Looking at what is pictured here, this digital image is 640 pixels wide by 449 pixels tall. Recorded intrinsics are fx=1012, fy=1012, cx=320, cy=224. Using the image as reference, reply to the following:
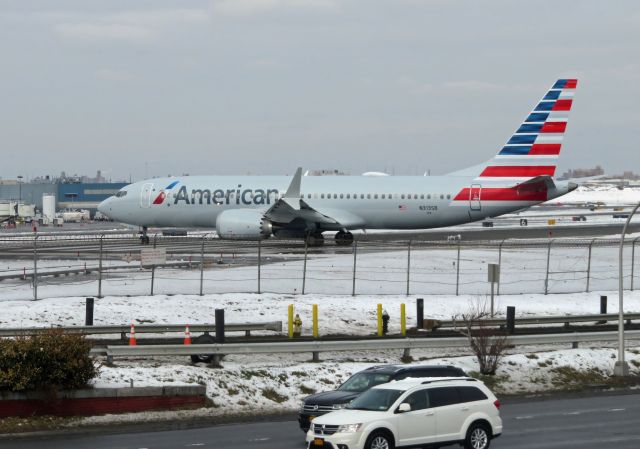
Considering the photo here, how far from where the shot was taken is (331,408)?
1961cm

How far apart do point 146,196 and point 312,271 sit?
21.4 m

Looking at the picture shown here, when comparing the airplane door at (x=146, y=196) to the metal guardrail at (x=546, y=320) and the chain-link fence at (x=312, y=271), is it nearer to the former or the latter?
the chain-link fence at (x=312, y=271)

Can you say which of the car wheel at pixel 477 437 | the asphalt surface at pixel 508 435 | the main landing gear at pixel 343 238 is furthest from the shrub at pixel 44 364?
the main landing gear at pixel 343 238

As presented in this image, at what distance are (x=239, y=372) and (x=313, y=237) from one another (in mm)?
35072

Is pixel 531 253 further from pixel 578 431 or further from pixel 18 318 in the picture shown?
pixel 578 431

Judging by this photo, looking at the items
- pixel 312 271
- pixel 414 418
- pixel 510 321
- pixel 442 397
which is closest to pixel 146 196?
pixel 312 271

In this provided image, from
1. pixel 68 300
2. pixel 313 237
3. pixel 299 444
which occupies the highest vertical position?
pixel 313 237

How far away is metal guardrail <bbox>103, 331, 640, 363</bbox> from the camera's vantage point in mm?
25453

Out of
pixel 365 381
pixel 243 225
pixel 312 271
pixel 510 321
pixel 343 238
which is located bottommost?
pixel 365 381

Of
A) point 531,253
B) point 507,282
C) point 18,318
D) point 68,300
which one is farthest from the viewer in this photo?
point 531,253

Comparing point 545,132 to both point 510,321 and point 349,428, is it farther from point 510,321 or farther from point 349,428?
point 349,428

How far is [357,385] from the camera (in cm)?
2086

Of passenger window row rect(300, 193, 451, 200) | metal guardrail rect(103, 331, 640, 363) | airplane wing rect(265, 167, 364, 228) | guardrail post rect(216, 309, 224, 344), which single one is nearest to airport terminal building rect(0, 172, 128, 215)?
passenger window row rect(300, 193, 451, 200)

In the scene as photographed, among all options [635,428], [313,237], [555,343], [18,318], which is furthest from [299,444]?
[313,237]
